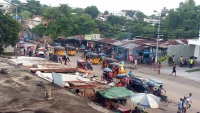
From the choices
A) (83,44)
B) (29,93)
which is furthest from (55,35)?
(29,93)

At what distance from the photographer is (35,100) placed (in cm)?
1283

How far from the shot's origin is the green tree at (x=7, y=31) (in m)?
31.9

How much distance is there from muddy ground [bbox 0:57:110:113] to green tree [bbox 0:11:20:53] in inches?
648

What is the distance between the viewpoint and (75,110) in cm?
1180

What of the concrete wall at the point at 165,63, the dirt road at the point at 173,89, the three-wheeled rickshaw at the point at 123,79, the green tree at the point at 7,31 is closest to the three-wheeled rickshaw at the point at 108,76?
the three-wheeled rickshaw at the point at 123,79

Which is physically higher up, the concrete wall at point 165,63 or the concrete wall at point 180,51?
the concrete wall at point 180,51

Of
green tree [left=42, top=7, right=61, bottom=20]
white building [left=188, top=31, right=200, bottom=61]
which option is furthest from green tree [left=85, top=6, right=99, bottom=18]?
white building [left=188, top=31, right=200, bottom=61]

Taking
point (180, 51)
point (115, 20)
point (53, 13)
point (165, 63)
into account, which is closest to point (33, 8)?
point (115, 20)

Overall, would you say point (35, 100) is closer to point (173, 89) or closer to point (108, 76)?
point (108, 76)

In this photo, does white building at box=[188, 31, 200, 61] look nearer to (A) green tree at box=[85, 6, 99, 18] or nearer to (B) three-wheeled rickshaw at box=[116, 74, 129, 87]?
(B) three-wheeled rickshaw at box=[116, 74, 129, 87]

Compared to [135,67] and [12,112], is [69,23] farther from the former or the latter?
[12,112]

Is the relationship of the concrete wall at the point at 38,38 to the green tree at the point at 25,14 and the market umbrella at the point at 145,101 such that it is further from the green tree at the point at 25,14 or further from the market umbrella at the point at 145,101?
the market umbrella at the point at 145,101

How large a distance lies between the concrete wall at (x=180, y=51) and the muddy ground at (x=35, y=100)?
1961cm

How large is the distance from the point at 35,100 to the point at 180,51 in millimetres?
23994
